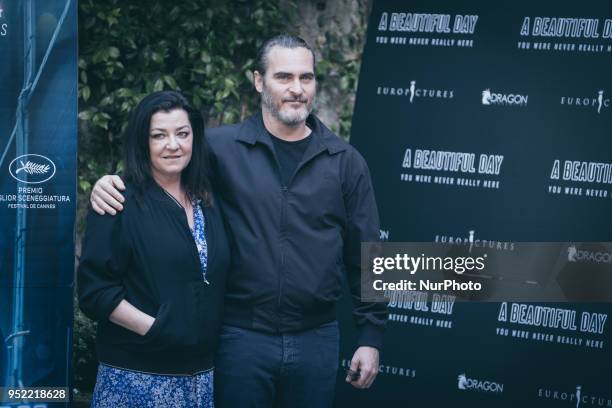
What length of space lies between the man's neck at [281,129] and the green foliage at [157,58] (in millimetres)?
1830

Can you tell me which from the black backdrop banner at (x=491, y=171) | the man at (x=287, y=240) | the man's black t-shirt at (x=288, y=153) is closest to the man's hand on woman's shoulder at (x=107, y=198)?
the man at (x=287, y=240)

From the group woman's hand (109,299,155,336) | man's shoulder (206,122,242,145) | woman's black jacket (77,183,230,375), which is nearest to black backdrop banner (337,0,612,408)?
man's shoulder (206,122,242,145)

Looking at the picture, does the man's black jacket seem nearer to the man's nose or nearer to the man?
the man

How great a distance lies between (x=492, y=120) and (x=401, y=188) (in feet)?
1.57

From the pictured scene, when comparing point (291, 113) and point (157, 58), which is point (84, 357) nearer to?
point (157, 58)

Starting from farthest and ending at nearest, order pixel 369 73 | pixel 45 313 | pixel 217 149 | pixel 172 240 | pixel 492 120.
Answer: pixel 369 73, pixel 492 120, pixel 45 313, pixel 217 149, pixel 172 240

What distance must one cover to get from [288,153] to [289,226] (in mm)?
244

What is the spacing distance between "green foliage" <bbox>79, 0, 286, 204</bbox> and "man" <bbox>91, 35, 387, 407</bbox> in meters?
1.83

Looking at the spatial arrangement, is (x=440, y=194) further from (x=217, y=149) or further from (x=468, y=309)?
(x=217, y=149)

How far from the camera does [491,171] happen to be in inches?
140

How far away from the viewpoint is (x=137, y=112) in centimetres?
247

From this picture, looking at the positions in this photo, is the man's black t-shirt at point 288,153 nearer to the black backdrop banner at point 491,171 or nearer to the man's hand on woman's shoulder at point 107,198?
the man's hand on woman's shoulder at point 107,198

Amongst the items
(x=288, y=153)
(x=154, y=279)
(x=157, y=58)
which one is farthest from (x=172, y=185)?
(x=157, y=58)

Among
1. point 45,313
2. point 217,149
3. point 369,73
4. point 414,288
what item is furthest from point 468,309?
point 45,313
